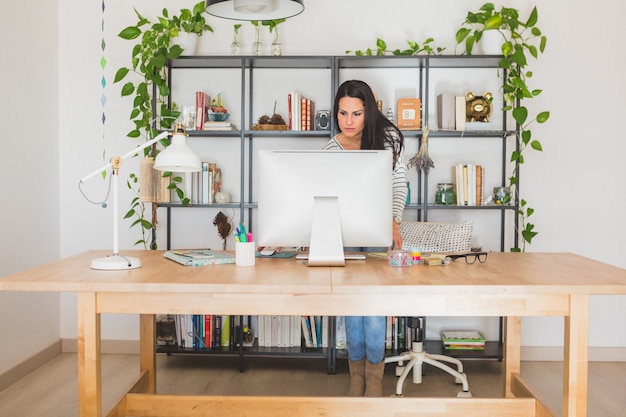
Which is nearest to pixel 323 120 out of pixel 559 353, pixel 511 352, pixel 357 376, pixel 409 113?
pixel 409 113

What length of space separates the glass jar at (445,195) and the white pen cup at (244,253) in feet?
5.90

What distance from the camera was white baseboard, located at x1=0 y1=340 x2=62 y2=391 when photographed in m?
3.17

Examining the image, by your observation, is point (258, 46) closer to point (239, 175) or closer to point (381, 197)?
point (239, 175)

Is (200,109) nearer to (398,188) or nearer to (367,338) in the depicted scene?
(398,188)

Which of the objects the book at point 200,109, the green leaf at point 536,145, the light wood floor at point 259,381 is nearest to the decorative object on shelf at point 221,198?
the book at point 200,109

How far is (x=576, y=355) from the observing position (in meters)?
1.89

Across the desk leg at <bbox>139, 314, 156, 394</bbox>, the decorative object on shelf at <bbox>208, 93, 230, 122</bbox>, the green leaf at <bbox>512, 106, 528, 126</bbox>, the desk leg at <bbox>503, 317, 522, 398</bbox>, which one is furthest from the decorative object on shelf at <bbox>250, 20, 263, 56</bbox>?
the desk leg at <bbox>503, 317, 522, 398</bbox>

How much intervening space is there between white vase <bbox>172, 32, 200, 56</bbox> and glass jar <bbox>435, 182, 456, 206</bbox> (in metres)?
1.76

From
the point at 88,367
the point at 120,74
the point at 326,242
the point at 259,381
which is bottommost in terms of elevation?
the point at 259,381

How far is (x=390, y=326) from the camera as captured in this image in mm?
3551

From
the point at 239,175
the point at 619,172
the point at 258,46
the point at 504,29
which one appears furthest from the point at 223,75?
the point at 619,172

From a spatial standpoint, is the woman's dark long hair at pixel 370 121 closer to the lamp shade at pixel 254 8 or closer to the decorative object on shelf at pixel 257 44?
the lamp shade at pixel 254 8

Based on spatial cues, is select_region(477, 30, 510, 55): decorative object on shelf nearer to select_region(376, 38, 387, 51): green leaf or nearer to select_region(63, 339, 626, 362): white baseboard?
select_region(376, 38, 387, 51): green leaf

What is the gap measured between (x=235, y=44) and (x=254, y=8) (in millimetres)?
1401
